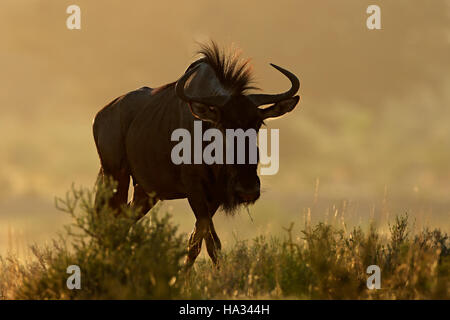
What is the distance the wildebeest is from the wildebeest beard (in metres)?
0.01

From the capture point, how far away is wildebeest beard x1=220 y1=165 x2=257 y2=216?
882 cm

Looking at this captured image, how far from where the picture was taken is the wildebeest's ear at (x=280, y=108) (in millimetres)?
9327

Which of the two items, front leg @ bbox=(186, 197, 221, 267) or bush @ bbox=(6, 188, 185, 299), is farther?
front leg @ bbox=(186, 197, 221, 267)

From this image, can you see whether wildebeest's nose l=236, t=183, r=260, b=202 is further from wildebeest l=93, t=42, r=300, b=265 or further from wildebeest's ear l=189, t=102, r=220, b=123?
wildebeest's ear l=189, t=102, r=220, b=123

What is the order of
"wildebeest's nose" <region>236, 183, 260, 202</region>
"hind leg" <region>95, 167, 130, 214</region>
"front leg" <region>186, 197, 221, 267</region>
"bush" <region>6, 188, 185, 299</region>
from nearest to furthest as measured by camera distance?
"bush" <region>6, 188, 185, 299</region> < "wildebeest's nose" <region>236, 183, 260, 202</region> < "front leg" <region>186, 197, 221, 267</region> < "hind leg" <region>95, 167, 130, 214</region>

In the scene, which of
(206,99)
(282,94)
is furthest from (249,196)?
(282,94)

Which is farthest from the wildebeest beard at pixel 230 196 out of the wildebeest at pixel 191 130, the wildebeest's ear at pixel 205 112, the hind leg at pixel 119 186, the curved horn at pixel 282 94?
the hind leg at pixel 119 186

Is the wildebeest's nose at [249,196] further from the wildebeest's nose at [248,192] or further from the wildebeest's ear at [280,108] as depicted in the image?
the wildebeest's ear at [280,108]

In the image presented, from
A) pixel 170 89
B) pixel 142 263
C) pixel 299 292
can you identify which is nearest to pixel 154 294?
pixel 142 263

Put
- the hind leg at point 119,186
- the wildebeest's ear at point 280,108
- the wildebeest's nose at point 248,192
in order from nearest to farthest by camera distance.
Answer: the wildebeest's nose at point 248,192, the wildebeest's ear at point 280,108, the hind leg at point 119,186

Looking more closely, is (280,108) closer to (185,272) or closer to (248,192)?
(248,192)

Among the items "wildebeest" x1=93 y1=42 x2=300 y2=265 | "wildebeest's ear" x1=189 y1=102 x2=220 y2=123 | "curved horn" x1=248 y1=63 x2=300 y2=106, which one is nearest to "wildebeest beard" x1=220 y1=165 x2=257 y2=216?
"wildebeest" x1=93 y1=42 x2=300 y2=265

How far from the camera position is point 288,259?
7867mm
